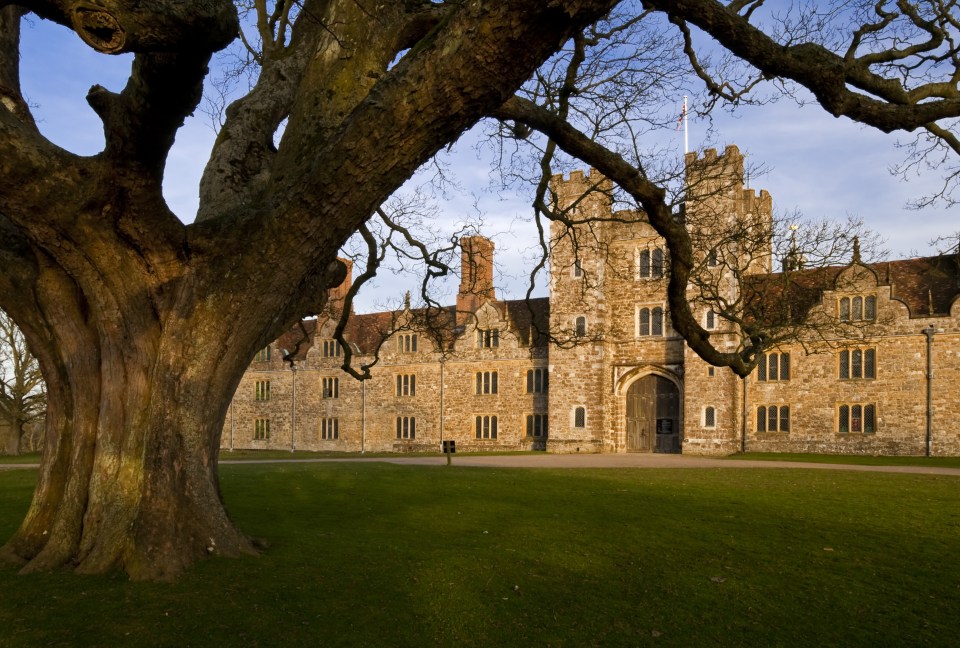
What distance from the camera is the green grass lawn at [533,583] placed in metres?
5.95

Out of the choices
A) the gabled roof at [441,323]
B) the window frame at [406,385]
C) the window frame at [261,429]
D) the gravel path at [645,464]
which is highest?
the gabled roof at [441,323]

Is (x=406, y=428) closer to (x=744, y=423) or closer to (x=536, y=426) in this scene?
(x=536, y=426)

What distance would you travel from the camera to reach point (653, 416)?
39.6m

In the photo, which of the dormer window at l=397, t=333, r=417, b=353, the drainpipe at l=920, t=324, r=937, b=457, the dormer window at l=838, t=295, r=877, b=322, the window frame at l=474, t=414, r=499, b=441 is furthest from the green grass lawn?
the dormer window at l=397, t=333, r=417, b=353

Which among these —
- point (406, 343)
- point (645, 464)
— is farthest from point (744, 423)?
point (406, 343)

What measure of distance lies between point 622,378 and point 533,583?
109 ft

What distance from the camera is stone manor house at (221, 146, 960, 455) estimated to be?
1337 inches

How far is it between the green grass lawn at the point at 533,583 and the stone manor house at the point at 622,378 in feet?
52.5

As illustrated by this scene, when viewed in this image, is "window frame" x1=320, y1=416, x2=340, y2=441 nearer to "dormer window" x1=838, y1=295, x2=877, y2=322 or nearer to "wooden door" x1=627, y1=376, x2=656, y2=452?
"wooden door" x1=627, y1=376, x2=656, y2=452

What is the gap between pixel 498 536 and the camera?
10.1 metres

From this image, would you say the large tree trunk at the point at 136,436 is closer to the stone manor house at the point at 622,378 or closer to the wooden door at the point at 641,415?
the stone manor house at the point at 622,378

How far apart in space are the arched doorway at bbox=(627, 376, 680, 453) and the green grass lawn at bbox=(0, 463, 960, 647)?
83.7 ft

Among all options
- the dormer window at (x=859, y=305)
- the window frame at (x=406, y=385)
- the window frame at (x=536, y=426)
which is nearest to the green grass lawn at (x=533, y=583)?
the dormer window at (x=859, y=305)

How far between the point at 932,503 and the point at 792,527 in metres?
4.90
